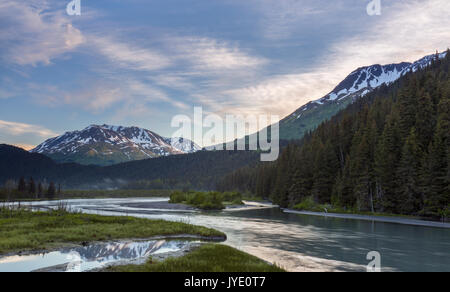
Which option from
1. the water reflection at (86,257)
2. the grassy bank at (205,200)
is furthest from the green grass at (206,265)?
the grassy bank at (205,200)

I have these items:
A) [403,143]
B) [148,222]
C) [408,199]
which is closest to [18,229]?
[148,222]

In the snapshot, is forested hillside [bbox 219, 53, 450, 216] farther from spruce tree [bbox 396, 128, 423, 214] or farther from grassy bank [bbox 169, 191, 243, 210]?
grassy bank [bbox 169, 191, 243, 210]

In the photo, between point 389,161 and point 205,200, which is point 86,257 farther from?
point 205,200

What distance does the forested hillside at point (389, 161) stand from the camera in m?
62.8

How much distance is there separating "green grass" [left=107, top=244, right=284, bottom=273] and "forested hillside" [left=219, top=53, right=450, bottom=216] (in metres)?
50.2

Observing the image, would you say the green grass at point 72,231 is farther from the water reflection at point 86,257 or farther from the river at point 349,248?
the river at point 349,248

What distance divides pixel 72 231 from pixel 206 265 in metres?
24.9

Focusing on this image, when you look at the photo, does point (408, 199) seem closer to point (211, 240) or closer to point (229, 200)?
point (211, 240)

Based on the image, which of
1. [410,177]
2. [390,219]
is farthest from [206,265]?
[410,177]

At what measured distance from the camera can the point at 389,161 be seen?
7350cm

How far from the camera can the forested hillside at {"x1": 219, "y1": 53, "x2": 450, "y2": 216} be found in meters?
62.8

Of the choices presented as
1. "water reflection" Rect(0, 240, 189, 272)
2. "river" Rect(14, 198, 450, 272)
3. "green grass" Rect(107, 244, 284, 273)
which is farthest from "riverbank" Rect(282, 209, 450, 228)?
"green grass" Rect(107, 244, 284, 273)

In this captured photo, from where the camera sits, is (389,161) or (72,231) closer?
(72,231)

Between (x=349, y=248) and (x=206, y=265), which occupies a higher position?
(x=206, y=265)
